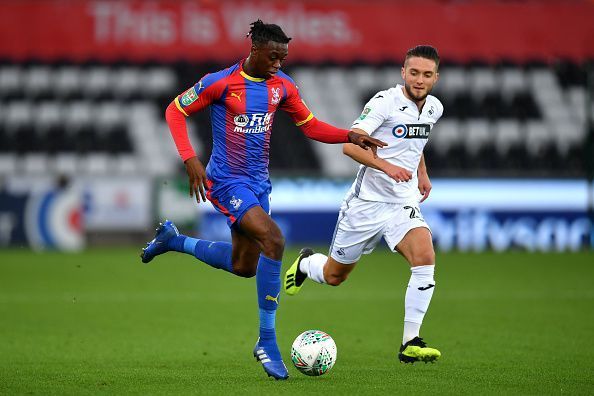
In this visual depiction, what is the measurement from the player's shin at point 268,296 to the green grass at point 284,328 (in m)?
0.28

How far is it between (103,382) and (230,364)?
123 cm

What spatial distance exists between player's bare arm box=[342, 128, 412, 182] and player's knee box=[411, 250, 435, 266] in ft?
1.90

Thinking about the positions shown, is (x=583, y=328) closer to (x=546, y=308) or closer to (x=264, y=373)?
(x=546, y=308)

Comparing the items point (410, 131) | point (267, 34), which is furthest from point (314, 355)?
point (267, 34)

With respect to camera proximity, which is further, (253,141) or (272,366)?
(253,141)

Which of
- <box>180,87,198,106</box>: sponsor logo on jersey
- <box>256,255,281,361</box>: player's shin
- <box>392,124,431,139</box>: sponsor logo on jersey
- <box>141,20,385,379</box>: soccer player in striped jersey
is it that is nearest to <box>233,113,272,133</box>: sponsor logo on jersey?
<box>141,20,385,379</box>: soccer player in striped jersey

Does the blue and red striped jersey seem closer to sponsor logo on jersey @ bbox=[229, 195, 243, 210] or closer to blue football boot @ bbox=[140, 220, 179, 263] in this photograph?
sponsor logo on jersey @ bbox=[229, 195, 243, 210]

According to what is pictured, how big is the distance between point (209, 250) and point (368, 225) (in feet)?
3.87

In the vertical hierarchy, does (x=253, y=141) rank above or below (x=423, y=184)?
above

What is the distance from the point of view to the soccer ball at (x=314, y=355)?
703 cm

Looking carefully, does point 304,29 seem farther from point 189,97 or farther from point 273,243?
point 273,243

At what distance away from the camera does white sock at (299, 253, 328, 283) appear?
28.9ft

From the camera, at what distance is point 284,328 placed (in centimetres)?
1025

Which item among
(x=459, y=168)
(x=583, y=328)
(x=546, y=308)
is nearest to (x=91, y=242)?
(x=459, y=168)
